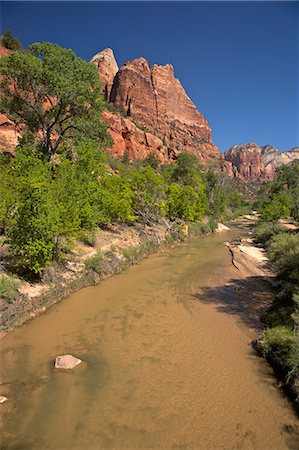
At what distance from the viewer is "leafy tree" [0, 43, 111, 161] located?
2450 cm

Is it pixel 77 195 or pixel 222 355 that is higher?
pixel 77 195

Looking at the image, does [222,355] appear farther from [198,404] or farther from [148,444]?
[148,444]

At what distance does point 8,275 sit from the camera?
15.0 m

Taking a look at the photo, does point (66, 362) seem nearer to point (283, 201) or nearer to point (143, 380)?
point (143, 380)

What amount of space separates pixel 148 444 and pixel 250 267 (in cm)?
2006

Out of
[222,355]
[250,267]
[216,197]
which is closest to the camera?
[222,355]

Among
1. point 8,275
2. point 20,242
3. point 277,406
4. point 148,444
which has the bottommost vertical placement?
point 148,444

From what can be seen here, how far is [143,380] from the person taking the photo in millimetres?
10086

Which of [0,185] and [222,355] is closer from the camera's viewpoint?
[222,355]

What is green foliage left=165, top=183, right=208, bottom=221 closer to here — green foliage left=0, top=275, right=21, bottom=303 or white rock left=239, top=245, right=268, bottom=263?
white rock left=239, top=245, right=268, bottom=263

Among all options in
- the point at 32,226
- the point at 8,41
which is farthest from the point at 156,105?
the point at 32,226

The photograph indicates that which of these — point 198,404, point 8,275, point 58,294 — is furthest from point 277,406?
point 8,275

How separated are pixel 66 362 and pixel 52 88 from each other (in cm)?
2290

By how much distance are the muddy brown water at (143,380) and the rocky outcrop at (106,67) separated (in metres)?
131
